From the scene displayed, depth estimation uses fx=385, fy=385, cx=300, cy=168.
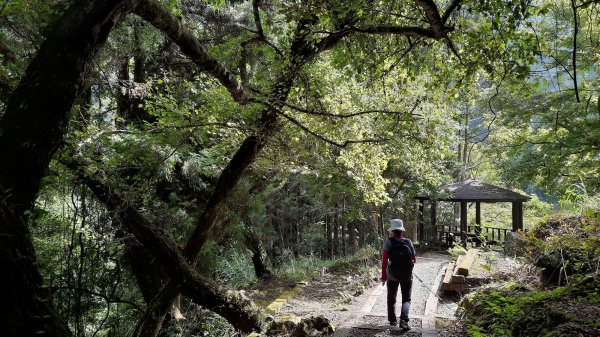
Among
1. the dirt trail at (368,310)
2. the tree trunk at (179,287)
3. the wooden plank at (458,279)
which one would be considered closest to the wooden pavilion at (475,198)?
the dirt trail at (368,310)

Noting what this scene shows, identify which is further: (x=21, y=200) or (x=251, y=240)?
(x=251, y=240)

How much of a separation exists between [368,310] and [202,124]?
4867 millimetres

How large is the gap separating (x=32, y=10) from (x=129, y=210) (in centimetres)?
275

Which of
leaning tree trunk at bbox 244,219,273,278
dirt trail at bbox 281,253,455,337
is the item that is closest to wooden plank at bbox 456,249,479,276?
dirt trail at bbox 281,253,455,337

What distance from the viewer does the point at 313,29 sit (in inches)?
172

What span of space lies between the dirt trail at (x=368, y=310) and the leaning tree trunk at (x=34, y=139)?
4.75 m

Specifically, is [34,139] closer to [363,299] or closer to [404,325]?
[404,325]

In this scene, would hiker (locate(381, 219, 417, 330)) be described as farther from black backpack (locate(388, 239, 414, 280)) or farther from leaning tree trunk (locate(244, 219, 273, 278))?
leaning tree trunk (locate(244, 219, 273, 278))

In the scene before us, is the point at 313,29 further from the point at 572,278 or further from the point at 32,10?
the point at 572,278

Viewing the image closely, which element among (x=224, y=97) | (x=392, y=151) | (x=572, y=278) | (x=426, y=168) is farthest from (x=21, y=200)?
(x=426, y=168)

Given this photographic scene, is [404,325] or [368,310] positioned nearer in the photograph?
[404,325]

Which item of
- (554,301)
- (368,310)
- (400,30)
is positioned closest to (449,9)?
(400,30)

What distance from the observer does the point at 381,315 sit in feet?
22.7

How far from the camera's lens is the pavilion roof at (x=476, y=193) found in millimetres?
16656
